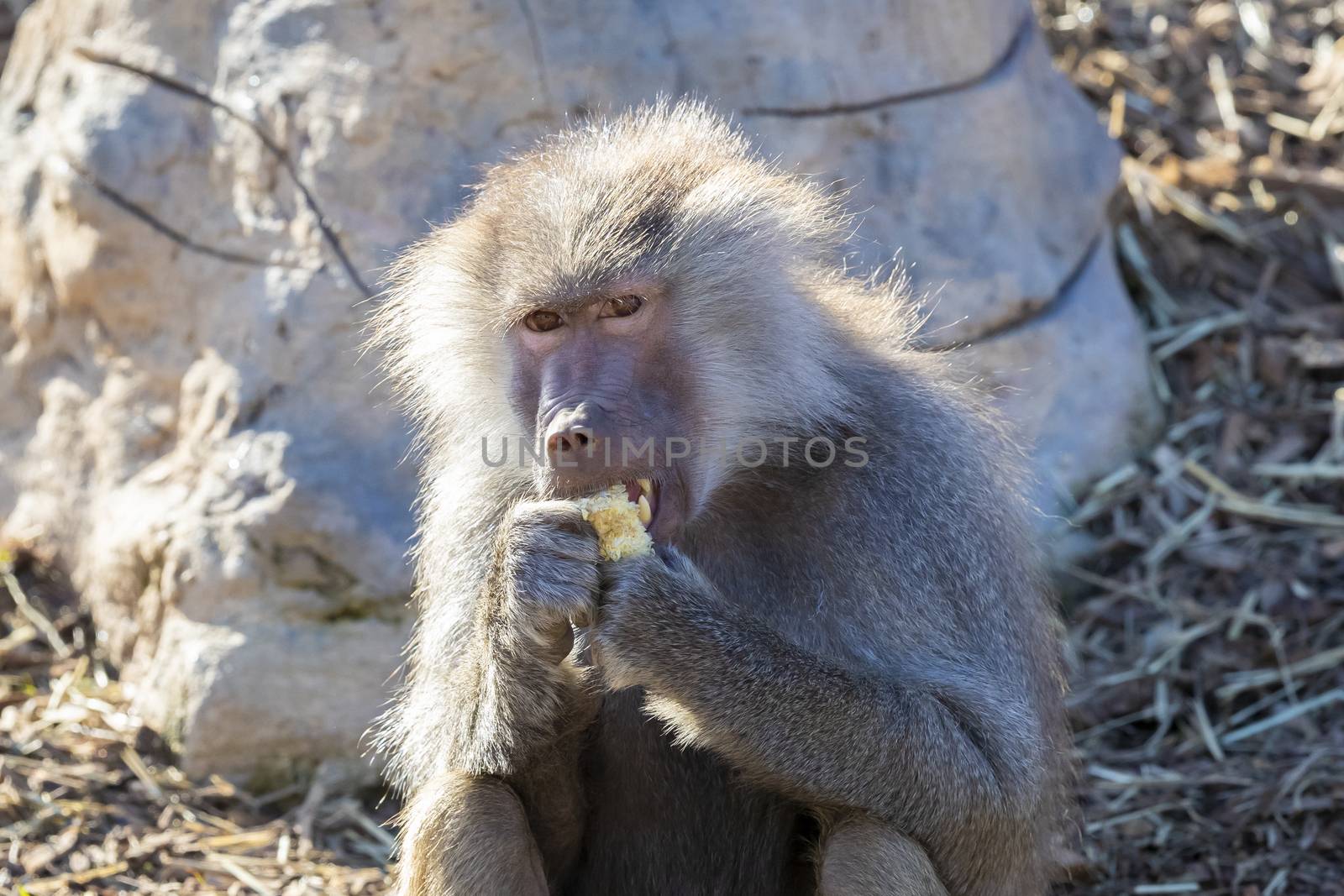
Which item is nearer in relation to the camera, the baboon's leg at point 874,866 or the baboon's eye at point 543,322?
the baboon's leg at point 874,866

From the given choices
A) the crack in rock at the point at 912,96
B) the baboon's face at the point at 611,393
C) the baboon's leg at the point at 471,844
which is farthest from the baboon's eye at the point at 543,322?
the crack in rock at the point at 912,96

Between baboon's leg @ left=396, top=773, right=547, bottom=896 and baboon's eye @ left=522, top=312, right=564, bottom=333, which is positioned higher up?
baboon's eye @ left=522, top=312, right=564, bottom=333

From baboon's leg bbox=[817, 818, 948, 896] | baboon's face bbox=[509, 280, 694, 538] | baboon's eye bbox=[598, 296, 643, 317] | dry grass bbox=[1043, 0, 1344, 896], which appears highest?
baboon's eye bbox=[598, 296, 643, 317]

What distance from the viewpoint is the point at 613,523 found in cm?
279

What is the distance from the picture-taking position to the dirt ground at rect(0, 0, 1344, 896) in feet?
13.1

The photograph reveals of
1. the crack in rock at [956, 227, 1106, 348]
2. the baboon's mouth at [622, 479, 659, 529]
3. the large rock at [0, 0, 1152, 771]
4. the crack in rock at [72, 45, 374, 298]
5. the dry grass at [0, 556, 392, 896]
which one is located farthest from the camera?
the crack in rock at [956, 227, 1106, 348]

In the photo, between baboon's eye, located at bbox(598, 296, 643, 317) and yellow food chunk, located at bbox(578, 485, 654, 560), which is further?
baboon's eye, located at bbox(598, 296, 643, 317)

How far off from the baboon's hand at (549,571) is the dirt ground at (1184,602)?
1586 mm

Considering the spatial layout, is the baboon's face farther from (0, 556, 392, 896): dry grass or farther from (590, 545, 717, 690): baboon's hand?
(0, 556, 392, 896): dry grass

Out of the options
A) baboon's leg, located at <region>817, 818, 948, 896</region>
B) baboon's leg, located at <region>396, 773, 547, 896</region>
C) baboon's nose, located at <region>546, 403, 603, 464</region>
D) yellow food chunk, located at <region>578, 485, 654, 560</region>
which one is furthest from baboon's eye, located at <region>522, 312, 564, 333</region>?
baboon's leg, located at <region>817, 818, 948, 896</region>

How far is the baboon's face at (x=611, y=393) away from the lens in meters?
2.78

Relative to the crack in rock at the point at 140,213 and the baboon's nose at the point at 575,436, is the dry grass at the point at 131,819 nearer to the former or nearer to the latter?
the crack in rock at the point at 140,213

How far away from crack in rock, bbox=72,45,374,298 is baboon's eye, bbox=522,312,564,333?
1.59m

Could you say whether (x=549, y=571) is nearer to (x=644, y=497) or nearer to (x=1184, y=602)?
(x=644, y=497)
